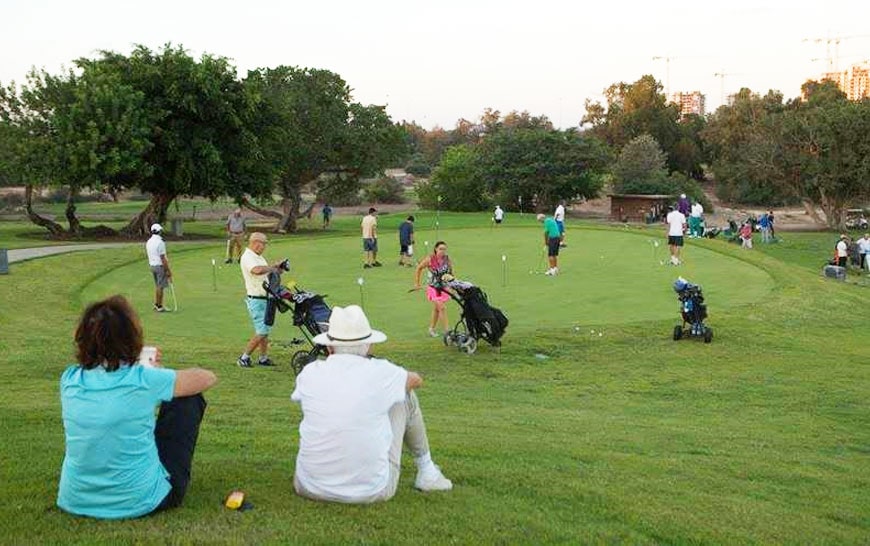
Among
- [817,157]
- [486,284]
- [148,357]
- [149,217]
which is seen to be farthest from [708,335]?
[817,157]

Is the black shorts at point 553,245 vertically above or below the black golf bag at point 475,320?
above

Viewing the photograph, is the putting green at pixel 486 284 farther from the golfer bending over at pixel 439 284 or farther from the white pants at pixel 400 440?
the white pants at pixel 400 440

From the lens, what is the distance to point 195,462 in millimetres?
7008

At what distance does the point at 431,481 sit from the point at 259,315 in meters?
7.45

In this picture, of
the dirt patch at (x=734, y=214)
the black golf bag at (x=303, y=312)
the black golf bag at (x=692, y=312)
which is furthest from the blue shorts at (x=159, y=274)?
the dirt patch at (x=734, y=214)

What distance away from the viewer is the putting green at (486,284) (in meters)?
17.4

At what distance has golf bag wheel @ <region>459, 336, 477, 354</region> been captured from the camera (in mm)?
14625

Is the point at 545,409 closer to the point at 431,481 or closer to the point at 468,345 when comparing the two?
the point at 468,345

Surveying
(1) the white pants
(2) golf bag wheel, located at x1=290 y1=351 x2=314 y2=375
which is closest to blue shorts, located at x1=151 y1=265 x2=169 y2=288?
(2) golf bag wheel, located at x1=290 y1=351 x2=314 y2=375

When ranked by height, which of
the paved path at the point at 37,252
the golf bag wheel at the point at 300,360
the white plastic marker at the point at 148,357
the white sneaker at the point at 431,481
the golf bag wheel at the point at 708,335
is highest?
the white plastic marker at the point at 148,357

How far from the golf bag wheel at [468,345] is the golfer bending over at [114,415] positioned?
30.0ft

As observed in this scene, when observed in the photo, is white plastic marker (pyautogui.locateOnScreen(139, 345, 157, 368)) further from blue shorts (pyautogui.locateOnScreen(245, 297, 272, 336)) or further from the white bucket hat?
blue shorts (pyautogui.locateOnScreen(245, 297, 272, 336))

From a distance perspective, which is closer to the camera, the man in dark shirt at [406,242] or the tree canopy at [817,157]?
the man in dark shirt at [406,242]

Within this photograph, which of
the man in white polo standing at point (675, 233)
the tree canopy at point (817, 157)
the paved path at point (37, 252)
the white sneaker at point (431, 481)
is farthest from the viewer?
the tree canopy at point (817, 157)
